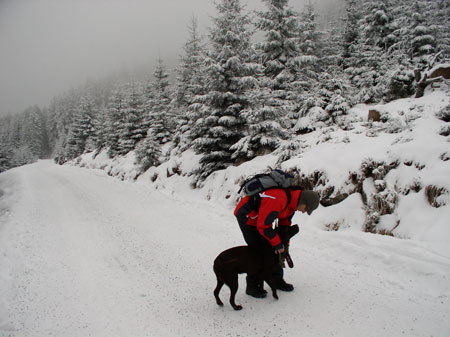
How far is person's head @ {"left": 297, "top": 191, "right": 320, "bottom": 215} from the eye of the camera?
127 inches

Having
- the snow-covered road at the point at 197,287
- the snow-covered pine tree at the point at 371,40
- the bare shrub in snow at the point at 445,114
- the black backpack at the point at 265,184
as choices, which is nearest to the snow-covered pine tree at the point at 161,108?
the snow-covered pine tree at the point at 371,40

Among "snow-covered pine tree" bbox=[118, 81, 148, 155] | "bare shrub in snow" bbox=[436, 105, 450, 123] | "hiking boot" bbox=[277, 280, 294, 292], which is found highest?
"snow-covered pine tree" bbox=[118, 81, 148, 155]

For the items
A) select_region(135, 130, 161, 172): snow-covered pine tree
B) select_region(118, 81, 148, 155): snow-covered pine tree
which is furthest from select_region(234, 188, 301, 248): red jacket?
select_region(118, 81, 148, 155): snow-covered pine tree

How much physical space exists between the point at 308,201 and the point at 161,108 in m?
19.6

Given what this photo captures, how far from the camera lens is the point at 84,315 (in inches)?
137

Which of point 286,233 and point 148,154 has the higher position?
point 148,154

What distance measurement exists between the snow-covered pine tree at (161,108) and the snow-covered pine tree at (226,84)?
1026cm

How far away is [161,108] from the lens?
20.8m

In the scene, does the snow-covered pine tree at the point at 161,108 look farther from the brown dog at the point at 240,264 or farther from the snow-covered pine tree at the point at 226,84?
the brown dog at the point at 240,264

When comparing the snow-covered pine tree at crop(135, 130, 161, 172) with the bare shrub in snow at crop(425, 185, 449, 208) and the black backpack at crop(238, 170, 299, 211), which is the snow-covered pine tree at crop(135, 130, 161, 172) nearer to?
the black backpack at crop(238, 170, 299, 211)

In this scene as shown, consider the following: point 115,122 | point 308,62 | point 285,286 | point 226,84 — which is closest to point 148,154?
point 226,84

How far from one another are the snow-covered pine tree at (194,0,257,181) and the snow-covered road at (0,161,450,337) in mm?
5003

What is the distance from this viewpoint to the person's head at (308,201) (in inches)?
127

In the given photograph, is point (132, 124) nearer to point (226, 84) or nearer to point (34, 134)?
point (226, 84)
